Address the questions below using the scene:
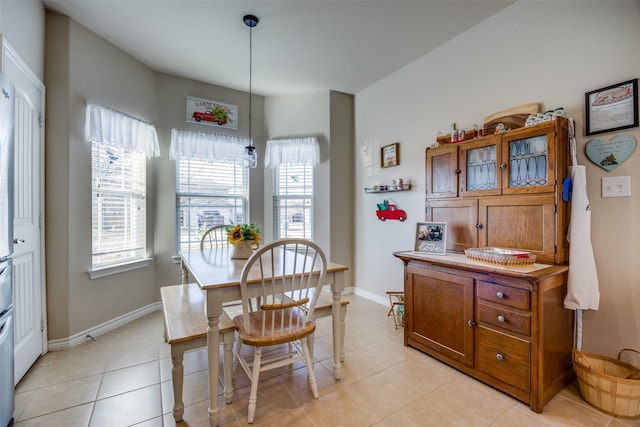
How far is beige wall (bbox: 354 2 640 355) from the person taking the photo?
176cm

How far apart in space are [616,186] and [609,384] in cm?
118

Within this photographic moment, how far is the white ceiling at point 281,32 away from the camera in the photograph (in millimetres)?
2287

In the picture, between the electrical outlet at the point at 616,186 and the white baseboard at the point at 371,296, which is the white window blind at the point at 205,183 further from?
the electrical outlet at the point at 616,186

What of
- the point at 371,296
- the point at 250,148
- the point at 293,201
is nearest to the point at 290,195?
the point at 293,201

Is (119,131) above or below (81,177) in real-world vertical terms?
above

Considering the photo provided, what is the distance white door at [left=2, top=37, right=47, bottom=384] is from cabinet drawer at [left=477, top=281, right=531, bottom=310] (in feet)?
10.1

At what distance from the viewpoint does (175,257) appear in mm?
3414

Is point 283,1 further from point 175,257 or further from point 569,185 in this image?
point 175,257

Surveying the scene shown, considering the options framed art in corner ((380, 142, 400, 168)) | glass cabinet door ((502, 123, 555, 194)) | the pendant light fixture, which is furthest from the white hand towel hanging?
the pendant light fixture

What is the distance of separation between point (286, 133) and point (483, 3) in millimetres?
2546

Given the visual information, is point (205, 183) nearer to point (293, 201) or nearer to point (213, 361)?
point (293, 201)

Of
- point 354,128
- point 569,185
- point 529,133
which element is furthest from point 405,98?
point 569,185

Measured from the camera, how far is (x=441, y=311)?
212 cm

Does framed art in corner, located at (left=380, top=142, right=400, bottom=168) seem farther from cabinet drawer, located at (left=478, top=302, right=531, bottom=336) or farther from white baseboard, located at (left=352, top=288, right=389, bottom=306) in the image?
cabinet drawer, located at (left=478, top=302, right=531, bottom=336)
